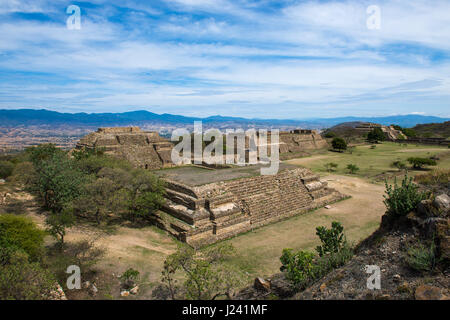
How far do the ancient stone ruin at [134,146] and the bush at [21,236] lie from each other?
1246 cm

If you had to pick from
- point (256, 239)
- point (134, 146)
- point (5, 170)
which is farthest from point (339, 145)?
point (5, 170)

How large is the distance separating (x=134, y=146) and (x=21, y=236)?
1461 cm

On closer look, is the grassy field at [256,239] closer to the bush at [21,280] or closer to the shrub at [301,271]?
the bush at [21,280]

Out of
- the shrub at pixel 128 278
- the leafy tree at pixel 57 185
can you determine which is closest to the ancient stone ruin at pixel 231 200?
the shrub at pixel 128 278

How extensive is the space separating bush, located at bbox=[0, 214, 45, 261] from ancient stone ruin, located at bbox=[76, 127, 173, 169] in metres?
12.5

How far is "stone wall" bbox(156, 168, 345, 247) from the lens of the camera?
11.0 meters

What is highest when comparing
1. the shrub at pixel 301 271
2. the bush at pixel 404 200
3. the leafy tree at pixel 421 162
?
the bush at pixel 404 200

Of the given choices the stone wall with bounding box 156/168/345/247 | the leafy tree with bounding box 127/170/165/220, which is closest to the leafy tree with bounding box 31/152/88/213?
the leafy tree with bounding box 127/170/165/220

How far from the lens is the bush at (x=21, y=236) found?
673 cm

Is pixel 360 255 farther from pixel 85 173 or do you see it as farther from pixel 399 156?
pixel 399 156

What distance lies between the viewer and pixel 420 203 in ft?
19.3

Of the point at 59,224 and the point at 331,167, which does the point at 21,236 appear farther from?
the point at 331,167

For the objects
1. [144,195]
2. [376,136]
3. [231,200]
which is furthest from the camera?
[376,136]

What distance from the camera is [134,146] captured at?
21.2m
